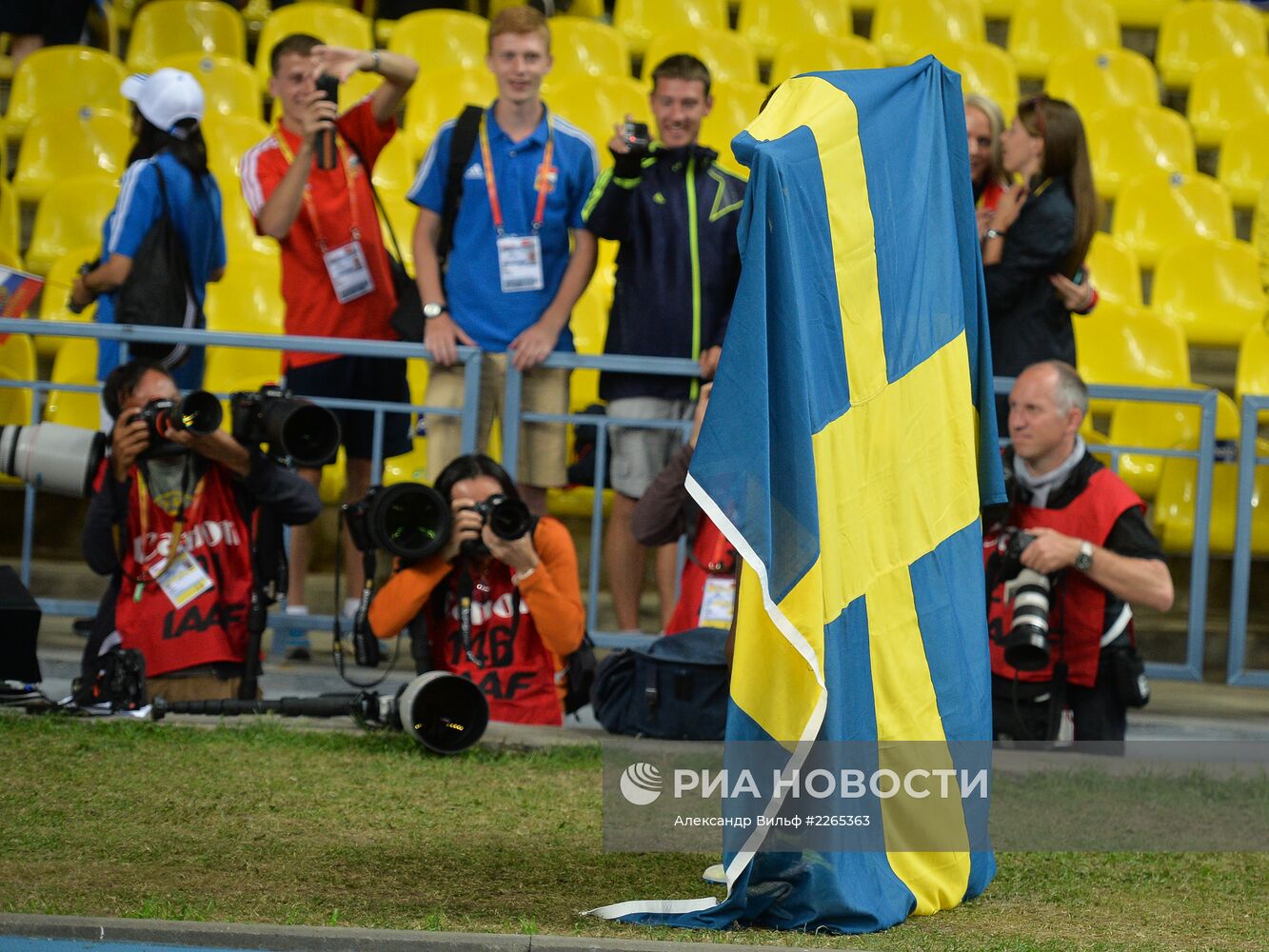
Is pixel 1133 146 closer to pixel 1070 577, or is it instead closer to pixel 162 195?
pixel 1070 577

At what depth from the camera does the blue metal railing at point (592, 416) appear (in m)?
6.18

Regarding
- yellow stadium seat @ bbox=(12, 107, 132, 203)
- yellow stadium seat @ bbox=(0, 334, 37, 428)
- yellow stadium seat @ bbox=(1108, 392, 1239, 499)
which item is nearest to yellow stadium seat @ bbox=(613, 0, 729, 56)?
yellow stadium seat @ bbox=(12, 107, 132, 203)

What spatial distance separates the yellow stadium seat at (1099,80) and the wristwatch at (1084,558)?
481cm

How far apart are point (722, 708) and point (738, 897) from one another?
172 cm

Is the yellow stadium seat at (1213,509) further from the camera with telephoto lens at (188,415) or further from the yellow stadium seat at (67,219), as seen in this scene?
the yellow stadium seat at (67,219)

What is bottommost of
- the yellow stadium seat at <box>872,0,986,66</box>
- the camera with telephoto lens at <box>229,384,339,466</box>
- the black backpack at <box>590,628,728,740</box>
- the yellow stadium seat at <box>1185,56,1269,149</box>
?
the black backpack at <box>590,628,728,740</box>

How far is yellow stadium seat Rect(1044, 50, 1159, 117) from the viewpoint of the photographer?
9.68 m

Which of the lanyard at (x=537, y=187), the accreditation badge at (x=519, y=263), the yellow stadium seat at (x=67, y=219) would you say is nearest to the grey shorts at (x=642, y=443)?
the accreditation badge at (x=519, y=263)

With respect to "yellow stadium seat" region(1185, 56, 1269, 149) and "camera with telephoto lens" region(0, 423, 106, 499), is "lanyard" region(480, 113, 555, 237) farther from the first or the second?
"yellow stadium seat" region(1185, 56, 1269, 149)

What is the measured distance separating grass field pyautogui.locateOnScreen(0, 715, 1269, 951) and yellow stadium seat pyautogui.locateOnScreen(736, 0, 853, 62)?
6055mm

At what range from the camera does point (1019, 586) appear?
5359 millimetres

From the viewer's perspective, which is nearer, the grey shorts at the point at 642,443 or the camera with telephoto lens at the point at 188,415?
the camera with telephoto lens at the point at 188,415

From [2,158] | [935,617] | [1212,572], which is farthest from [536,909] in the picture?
[2,158]

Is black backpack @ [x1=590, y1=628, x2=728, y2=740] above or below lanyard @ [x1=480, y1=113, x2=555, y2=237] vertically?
below
